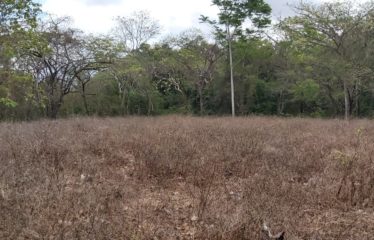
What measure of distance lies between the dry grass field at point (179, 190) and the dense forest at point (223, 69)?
13.3 metres

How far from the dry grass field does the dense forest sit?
13345 mm

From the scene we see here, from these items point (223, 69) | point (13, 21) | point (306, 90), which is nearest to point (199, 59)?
point (223, 69)

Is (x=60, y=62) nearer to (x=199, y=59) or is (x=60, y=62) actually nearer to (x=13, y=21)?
(x=199, y=59)

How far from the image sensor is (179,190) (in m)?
5.60

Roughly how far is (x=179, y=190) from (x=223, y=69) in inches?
1122

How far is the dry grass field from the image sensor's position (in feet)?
12.7

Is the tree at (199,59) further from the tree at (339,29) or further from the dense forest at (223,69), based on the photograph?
the tree at (339,29)

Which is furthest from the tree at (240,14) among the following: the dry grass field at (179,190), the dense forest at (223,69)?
the dry grass field at (179,190)

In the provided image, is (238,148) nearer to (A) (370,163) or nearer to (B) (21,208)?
(A) (370,163)

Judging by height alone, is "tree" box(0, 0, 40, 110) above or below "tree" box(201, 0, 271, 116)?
below

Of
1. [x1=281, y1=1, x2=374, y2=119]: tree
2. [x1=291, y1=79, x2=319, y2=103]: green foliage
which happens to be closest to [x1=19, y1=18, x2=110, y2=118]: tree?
[x1=281, y1=1, x2=374, y2=119]: tree

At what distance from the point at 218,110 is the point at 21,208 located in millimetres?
32056

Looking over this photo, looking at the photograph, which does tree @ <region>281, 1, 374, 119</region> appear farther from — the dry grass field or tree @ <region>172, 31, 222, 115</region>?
the dry grass field

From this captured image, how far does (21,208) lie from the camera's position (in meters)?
3.96
